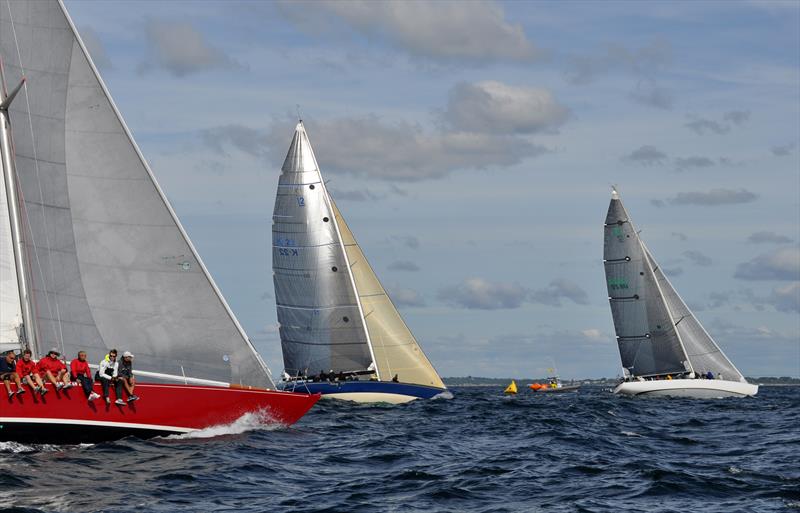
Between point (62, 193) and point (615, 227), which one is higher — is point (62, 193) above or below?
below

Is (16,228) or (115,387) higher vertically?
(16,228)

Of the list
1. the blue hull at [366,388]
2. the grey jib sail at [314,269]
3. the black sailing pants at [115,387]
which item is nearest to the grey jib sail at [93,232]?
the black sailing pants at [115,387]

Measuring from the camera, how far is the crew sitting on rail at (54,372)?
82.8ft

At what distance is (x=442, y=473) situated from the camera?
934 inches

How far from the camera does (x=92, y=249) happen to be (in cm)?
2741

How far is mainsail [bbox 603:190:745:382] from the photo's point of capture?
68.9 meters

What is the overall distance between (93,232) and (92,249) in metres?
0.42

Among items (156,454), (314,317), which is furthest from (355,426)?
(314,317)

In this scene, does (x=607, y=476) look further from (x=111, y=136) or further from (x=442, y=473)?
(x=111, y=136)

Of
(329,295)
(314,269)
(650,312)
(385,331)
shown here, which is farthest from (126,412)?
(650,312)

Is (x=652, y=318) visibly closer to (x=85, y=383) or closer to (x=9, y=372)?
(x=85, y=383)

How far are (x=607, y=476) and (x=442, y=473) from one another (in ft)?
11.4

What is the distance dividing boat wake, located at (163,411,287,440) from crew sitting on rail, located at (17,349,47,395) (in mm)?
3492

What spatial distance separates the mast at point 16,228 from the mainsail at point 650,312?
47651 millimetres
